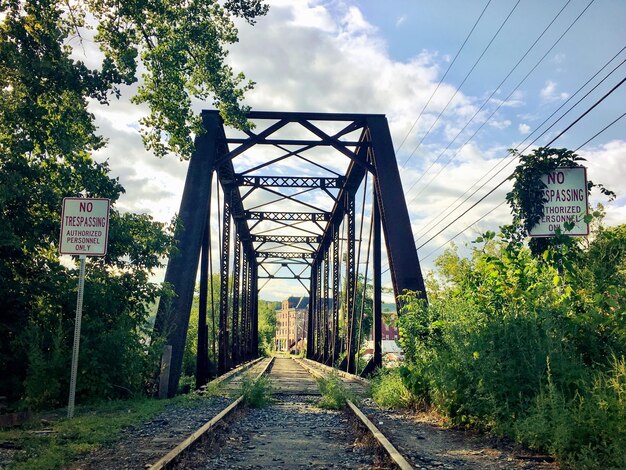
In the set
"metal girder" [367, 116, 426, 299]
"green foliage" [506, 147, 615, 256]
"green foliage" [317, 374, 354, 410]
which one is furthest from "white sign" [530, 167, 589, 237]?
"metal girder" [367, 116, 426, 299]

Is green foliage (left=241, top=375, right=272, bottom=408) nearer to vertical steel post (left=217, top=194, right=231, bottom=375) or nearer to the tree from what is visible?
the tree

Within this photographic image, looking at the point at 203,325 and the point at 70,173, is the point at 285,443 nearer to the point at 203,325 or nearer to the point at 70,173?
the point at 70,173

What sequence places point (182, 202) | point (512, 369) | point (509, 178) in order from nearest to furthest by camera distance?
point (512, 369)
point (509, 178)
point (182, 202)

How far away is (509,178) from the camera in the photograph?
780 cm

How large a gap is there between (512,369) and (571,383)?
0.63 metres

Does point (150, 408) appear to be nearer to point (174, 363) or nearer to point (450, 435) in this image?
point (174, 363)

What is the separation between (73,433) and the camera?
603 cm

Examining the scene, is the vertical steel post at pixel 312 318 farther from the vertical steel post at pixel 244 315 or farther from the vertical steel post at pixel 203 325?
the vertical steel post at pixel 203 325

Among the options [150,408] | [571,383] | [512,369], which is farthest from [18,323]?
[571,383]

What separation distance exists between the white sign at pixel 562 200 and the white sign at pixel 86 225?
5855 millimetres

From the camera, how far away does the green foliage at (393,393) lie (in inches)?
368

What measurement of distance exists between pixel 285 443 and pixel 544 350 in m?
3.03

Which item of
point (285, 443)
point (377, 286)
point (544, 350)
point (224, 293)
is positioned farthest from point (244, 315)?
point (544, 350)

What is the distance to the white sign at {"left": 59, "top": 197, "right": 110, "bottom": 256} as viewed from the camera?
779 centimetres
